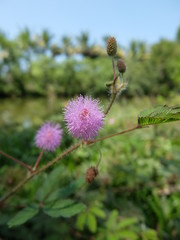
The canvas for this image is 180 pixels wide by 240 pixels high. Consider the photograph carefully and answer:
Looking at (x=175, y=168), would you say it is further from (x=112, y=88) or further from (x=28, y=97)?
(x=28, y=97)

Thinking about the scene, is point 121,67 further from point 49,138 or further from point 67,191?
point 67,191

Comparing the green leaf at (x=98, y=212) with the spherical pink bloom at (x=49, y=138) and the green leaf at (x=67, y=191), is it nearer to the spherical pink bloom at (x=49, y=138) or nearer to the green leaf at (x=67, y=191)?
the green leaf at (x=67, y=191)

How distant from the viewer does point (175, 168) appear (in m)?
2.21

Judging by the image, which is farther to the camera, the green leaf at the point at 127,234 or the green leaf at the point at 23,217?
the green leaf at the point at 127,234

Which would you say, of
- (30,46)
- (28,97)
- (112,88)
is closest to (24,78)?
(28,97)

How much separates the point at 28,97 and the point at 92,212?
1233 inches

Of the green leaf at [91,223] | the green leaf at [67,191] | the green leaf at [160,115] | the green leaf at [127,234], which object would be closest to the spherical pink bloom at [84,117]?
the green leaf at [160,115]

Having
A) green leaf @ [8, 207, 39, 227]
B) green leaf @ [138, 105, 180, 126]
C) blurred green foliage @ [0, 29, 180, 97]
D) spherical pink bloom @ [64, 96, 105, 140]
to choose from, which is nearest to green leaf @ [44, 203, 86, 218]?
green leaf @ [8, 207, 39, 227]

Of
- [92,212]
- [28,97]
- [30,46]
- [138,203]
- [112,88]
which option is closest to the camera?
[112,88]

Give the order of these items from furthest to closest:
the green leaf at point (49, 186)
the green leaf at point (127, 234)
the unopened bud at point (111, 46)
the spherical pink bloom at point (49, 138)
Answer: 1. the green leaf at point (127, 234)
2. the green leaf at point (49, 186)
3. the spherical pink bloom at point (49, 138)
4. the unopened bud at point (111, 46)

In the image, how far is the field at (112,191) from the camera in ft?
5.52

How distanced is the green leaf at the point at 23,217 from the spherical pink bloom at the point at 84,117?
1.53ft

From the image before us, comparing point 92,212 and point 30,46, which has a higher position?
point 30,46

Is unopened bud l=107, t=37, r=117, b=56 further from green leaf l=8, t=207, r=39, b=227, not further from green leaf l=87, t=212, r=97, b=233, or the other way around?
green leaf l=87, t=212, r=97, b=233
